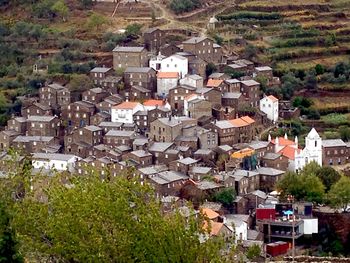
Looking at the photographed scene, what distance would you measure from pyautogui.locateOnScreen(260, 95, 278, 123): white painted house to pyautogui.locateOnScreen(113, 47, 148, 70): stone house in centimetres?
540

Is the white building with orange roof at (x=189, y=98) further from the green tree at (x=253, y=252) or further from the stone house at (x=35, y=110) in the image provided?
the green tree at (x=253, y=252)

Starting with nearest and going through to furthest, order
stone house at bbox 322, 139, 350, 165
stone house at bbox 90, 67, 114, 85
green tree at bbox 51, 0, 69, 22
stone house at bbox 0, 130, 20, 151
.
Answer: stone house at bbox 322, 139, 350, 165, stone house at bbox 0, 130, 20, 151, stone house at bbox 90, 67, 114, 85, green tree at bbox 51, 0, 69, 22

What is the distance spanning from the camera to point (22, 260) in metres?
15.2

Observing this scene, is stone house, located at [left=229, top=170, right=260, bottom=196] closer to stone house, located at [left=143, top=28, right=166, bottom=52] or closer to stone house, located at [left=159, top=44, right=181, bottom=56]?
stone house, located at [left=159, top=44, right=181, bottom=56]

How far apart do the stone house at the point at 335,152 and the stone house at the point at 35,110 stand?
417 inches

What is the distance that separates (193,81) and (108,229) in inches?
914

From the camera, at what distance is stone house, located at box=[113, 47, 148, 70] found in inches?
1545

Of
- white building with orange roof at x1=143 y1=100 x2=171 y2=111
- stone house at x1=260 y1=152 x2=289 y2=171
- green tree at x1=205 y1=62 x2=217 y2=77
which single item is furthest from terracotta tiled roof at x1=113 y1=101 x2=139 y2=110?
stone house at x1=260 y1=152 x2=289 y2=171

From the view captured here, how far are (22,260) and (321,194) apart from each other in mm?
16407

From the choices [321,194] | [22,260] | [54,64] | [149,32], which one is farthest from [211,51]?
[22,260]

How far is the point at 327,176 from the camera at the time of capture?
102 feet

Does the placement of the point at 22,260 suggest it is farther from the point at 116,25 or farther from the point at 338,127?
the point at 116,25

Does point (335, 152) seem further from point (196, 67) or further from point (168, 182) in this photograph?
point (196, 67)

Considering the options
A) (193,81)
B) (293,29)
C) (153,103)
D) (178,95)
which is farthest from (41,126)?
(293,29)
